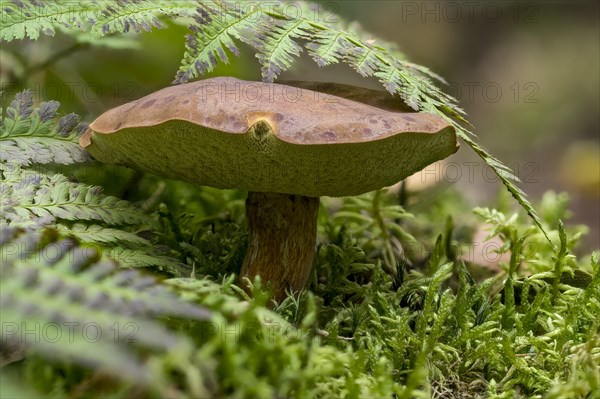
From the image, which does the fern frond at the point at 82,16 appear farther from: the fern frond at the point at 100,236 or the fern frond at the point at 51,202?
the fern frond at the point at 100,236

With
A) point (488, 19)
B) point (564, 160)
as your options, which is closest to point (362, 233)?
point (564, 160)

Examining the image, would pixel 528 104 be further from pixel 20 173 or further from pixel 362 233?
pixel 20 173

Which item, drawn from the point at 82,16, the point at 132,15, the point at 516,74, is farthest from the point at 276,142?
the point at 516,74

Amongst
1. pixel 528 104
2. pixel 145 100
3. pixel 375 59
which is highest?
pixel 528 104

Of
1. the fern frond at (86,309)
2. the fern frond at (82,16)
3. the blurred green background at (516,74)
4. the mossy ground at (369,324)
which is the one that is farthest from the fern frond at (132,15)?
the blurred green background at (516,74)

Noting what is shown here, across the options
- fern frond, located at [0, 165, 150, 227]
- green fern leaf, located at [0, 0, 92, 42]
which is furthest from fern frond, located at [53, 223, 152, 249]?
green fern leaf, located at [0, 0, 92, 42]

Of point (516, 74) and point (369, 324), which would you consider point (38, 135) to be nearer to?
point (369, 324)

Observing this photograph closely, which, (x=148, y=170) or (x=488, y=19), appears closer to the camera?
(x=148, y=170)
